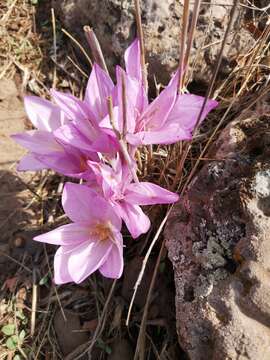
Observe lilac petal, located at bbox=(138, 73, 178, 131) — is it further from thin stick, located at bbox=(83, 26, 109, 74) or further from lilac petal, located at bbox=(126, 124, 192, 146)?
thin stick, located at bbox=(83, 26, 109, 74)

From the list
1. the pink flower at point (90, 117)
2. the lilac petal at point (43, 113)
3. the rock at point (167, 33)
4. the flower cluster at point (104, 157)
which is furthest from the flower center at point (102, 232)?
the rock at point (167, 33)

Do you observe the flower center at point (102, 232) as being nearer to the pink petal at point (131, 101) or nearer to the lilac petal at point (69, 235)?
the lilac petal at point (69, 235)

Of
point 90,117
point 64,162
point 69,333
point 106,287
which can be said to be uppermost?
point 90,117

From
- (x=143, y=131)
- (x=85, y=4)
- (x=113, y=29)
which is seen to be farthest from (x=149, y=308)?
(x=85, y=4)

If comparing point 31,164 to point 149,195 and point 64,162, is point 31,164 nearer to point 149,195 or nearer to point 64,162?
point 64,162

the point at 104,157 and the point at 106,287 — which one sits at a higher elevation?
the point at 104,157

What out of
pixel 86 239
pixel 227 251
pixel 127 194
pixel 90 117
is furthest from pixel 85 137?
pixel 227 251

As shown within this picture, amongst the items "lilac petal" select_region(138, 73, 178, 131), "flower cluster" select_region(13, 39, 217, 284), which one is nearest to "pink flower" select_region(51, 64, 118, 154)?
"flower cluster" select_region(13, 39, 217, 284)
